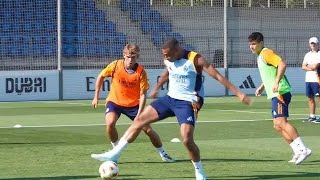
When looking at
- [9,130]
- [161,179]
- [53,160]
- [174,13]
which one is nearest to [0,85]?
[174,13]

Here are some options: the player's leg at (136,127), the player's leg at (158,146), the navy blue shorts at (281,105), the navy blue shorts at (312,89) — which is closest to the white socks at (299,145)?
the navy blue shorts at (281,105)

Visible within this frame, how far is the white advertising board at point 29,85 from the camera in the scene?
1328 inches

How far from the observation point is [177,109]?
12.6 metres

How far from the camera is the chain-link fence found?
36000 millimetres

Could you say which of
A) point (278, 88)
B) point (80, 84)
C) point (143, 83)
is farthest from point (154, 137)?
point (80, 84)

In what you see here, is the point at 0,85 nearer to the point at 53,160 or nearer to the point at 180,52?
the point at 53,160

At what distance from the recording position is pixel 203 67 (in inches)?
493

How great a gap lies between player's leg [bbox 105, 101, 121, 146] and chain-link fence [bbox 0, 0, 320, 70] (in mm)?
19522

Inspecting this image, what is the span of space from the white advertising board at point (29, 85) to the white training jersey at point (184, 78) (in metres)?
21.6

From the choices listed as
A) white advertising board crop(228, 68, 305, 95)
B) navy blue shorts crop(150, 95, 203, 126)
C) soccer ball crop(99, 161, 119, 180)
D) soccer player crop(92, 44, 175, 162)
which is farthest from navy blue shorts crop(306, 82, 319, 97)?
white advertising board crop(228, 68, 305, 95)

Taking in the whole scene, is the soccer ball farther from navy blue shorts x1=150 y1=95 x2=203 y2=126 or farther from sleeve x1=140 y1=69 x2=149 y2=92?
sleeve x1=140 y1=69 x2=149 y2=92

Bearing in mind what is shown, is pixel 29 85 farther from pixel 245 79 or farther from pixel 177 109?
pixel 177 109

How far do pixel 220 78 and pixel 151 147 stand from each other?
204 inches

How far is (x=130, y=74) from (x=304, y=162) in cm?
316
